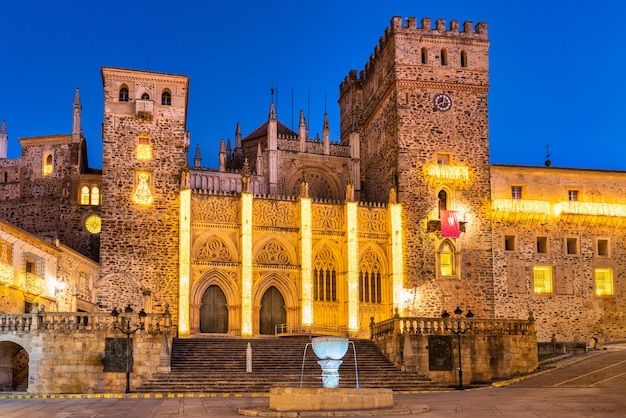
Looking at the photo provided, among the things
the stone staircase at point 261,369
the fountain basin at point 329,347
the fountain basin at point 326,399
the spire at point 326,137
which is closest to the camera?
the fountain basin at point 326,399

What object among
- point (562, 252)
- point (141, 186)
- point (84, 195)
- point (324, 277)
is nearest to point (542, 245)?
point (562, 252)

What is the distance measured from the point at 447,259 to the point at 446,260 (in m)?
0.08

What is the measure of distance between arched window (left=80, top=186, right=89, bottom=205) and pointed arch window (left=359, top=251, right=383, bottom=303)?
58.4ft

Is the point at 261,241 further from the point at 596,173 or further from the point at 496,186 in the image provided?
the point at 596,173

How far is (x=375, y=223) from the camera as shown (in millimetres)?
45812

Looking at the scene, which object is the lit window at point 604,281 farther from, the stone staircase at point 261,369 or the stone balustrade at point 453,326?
the stone staircase at point 261,369

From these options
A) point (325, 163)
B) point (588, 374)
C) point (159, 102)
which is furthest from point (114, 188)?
point (588, 374)

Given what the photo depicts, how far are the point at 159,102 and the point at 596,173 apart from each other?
25279 mm

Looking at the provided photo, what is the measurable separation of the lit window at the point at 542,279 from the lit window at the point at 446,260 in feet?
16.3

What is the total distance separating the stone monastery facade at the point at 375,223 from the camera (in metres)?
43.0

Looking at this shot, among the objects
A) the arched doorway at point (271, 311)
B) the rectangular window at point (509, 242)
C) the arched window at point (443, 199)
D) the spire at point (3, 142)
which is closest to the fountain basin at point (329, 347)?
the arched doorway at point (271, 311)

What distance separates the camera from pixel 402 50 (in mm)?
46531

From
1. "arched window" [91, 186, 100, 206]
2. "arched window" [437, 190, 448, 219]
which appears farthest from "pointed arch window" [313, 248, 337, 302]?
"arched window" [91, 186, 100, 206]

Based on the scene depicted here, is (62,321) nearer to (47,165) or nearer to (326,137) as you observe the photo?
(47,165)
